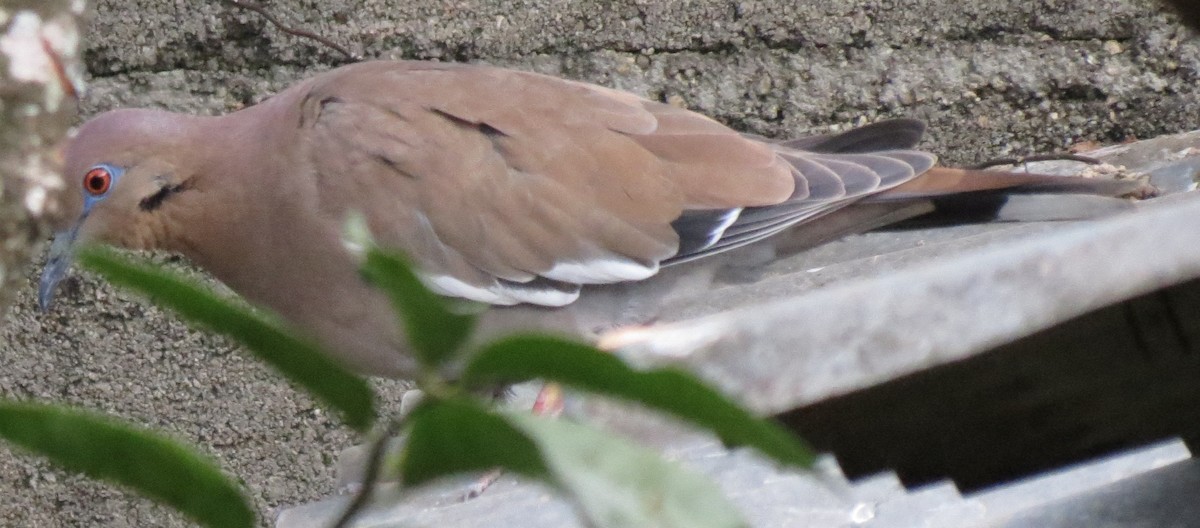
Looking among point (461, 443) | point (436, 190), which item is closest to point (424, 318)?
point (461, 443)

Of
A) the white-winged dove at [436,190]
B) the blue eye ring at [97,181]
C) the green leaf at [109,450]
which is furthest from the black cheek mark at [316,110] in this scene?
the green leaf at [109,450]

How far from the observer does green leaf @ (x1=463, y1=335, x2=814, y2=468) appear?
290mm

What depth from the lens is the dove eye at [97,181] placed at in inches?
78.3

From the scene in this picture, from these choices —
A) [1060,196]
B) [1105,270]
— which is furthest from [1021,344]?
[1060,196]

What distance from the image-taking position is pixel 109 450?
0.32 m

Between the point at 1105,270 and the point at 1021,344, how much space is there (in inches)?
13.3

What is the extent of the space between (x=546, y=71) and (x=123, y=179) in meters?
0.83

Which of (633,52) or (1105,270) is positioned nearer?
(1105,270)

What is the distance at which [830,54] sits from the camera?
Answer: 2.49 m

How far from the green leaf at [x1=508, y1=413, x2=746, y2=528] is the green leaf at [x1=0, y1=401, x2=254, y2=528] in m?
0.10

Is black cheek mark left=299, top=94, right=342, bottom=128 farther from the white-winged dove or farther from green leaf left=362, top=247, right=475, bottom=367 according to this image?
green leaf left=362, top=247, right=475, bottom=367

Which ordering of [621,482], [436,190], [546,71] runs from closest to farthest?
1. [621,482]
2. [436,190]
3. [546,71]

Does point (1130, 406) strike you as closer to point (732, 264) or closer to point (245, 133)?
point (732, 264)

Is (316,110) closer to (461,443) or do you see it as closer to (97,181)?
(97,181)
